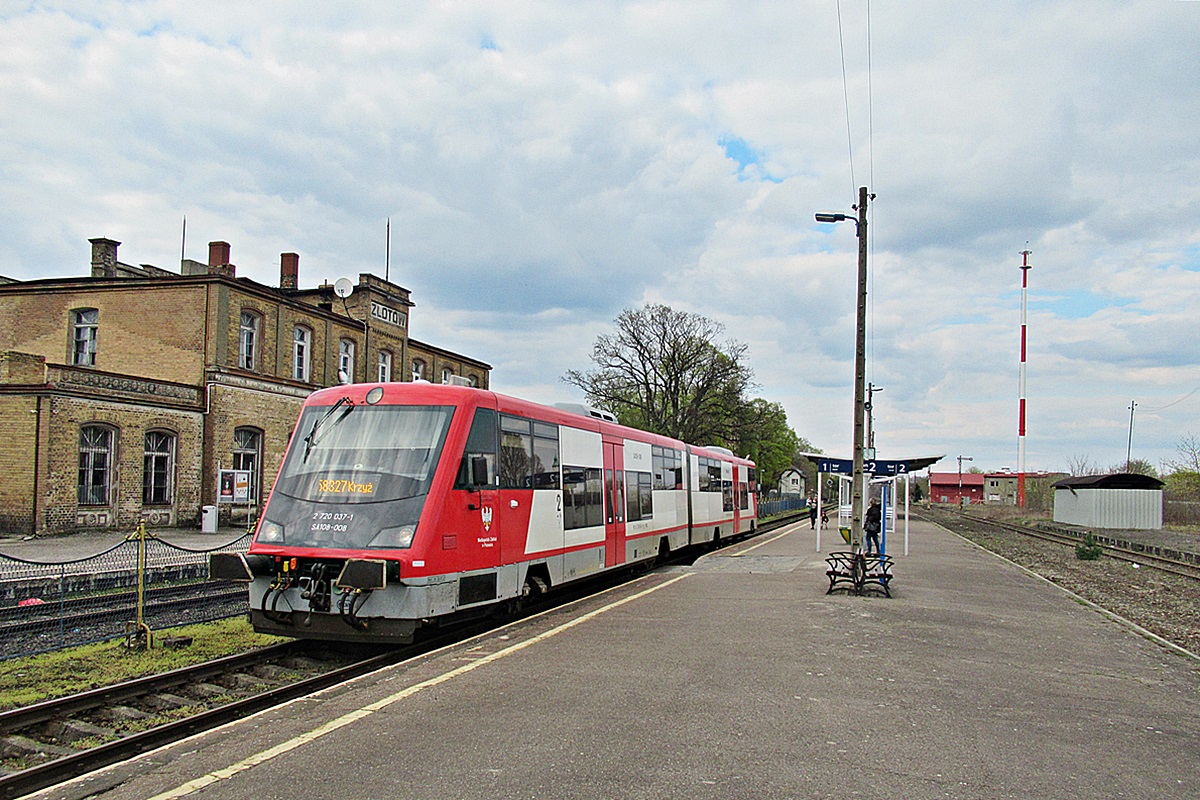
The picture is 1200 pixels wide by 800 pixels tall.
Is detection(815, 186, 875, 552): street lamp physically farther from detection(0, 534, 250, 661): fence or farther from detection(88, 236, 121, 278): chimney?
detection(88, 236, 121, 278): chimney

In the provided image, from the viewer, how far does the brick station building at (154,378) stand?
23047 mm

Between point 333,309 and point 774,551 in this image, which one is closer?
point 774,551

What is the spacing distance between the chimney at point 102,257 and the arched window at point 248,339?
→ 246 inches

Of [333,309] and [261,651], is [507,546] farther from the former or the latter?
[333,309]

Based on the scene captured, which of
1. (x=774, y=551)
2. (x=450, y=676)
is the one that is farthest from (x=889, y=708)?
(x=774, y=551)

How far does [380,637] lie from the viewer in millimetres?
8961

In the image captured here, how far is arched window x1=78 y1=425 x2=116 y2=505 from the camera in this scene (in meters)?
24.2

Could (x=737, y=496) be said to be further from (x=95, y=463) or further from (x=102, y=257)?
(x=102, y=257)

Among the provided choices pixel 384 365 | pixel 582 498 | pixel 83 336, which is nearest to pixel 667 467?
pixel 582 498

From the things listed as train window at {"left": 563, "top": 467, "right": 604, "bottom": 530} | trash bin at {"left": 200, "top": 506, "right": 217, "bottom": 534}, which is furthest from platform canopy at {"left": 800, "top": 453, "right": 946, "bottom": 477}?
trash bin at {"left": 200, "top": 506, "right": 217, "bottom": 534}

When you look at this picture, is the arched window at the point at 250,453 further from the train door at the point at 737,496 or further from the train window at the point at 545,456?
the train window at the point at 545,456

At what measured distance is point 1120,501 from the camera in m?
44.5

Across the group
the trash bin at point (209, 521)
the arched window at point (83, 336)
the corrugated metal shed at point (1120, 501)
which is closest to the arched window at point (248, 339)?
the arched window at point (83, 336)

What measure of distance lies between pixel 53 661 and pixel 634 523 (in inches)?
383
